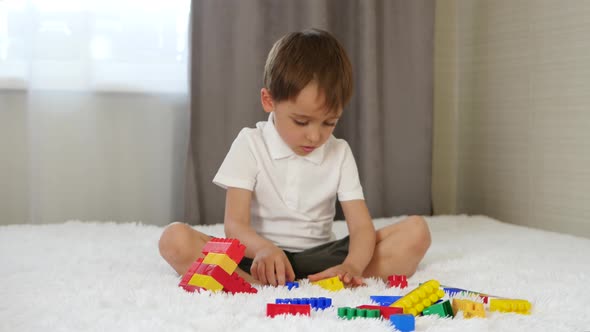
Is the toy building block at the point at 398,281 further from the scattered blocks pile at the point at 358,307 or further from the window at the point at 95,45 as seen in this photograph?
Result: the window at the point at 95,45

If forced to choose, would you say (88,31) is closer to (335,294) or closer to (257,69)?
(257,69)

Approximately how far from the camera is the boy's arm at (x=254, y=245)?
1.34m

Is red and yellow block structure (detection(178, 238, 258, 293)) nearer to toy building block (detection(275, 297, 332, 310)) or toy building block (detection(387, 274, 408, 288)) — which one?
toy building block (detection(275, 297, 332, 310))

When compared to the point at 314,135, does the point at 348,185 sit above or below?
below

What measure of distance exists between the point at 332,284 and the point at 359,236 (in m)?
0.20

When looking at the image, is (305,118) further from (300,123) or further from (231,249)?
(231,249)

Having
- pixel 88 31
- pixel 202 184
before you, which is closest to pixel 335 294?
pixel 202 184

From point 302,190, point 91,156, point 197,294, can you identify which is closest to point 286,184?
point 302,190

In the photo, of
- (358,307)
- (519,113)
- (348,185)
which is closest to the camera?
(358,307)

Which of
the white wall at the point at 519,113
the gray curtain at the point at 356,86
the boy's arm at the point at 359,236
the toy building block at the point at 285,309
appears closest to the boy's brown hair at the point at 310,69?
the boy's arm at the point at 359,236

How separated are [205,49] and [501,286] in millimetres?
1297

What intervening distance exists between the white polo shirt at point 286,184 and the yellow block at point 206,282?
0.29 meters

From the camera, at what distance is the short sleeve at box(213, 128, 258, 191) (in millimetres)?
1503

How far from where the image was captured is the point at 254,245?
1.42 metres
